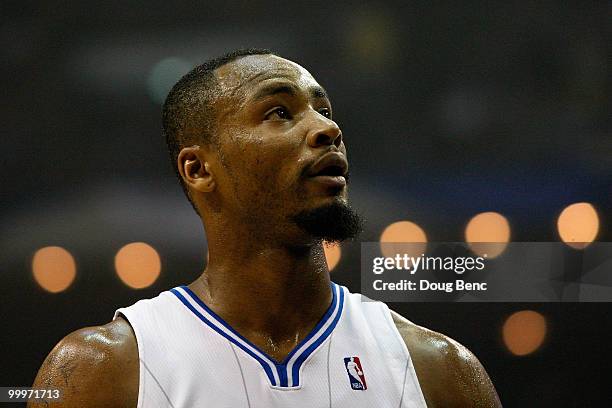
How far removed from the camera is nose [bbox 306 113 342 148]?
4.55 feet

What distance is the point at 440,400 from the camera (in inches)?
55.6

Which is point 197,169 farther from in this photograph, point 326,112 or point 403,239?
point 403,239

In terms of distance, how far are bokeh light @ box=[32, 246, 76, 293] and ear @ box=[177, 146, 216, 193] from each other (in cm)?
52

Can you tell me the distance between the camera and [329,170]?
4.58 ft

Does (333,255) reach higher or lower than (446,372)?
higher

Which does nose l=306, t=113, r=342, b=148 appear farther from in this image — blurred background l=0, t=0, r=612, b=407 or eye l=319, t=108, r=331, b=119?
blurred background l=0, t=0, r=612, b=407

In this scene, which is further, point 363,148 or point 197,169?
point 363,148

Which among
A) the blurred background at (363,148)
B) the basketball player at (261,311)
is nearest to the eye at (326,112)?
the basketball player at (261,311)

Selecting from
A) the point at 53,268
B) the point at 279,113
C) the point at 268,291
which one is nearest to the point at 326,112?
the point at 279,113

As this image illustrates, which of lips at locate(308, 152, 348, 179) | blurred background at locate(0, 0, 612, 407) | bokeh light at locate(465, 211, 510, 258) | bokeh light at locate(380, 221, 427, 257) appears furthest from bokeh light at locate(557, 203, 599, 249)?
lips at locate(308, 152, 348, 179)

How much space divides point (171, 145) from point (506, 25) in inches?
35.5

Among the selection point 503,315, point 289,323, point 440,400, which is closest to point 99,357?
point 289,323

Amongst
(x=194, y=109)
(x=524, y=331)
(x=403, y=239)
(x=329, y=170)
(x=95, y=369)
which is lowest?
(x=524, y=331)

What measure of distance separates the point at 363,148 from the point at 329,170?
586 mm
